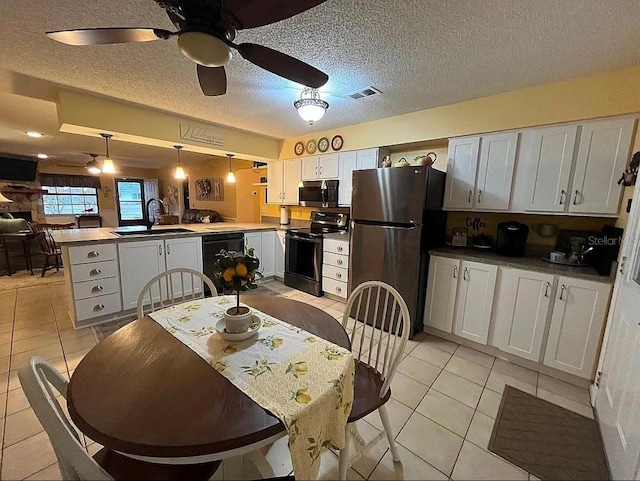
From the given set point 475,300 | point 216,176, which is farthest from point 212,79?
point 216,176

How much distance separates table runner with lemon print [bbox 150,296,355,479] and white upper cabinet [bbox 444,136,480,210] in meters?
2.13

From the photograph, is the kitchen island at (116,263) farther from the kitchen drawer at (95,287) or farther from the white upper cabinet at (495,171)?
the white upper cabinet at (495,171)

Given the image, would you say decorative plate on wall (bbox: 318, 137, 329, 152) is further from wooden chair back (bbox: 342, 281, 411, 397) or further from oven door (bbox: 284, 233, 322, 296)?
wooden chair back (bbox: 342, 281, 411, 397)

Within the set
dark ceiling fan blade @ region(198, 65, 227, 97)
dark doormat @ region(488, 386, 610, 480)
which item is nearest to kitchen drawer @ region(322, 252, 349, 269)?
dark doormat @ region(488, 386, 610, 480)

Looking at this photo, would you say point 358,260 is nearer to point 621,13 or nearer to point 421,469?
point 421,469

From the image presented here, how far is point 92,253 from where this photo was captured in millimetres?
2740

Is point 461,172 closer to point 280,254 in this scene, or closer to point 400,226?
point 400,226

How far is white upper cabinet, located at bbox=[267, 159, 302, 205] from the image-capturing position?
13.9 feet

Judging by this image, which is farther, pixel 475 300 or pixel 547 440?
pixel 475 300

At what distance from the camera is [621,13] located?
135 centimetres

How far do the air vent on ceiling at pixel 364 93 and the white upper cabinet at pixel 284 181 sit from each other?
174 centimetres

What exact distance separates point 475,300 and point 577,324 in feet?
2.18

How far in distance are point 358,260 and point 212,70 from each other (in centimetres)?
211

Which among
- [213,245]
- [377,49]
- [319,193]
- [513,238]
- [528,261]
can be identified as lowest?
[213,245]
